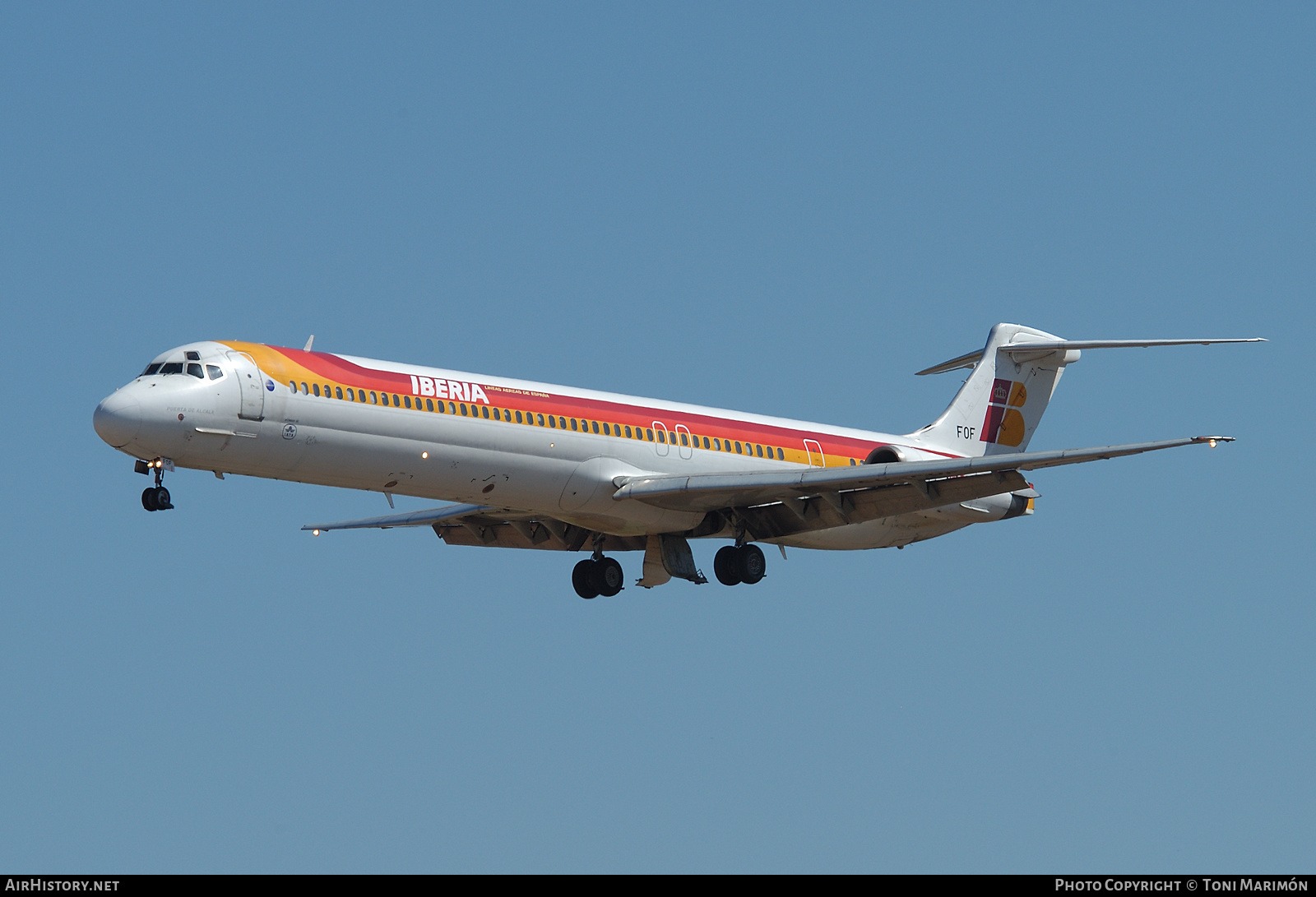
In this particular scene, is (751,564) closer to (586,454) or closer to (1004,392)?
(586,454)

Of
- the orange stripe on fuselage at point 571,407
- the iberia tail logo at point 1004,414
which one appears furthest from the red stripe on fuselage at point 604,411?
the iberia tail logo at point 1004,414

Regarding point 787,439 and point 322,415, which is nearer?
point 322,415

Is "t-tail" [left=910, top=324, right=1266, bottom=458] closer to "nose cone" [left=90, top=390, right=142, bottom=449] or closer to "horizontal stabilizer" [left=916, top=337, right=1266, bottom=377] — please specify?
"horizontal stabilizer" [left=916, top=337, right=1266, bottom=377]

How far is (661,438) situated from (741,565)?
309 cm

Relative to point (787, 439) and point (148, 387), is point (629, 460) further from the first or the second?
point (148, 387)

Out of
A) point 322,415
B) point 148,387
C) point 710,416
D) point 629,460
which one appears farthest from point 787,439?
point 148,387

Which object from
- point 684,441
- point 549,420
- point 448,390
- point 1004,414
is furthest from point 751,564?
point 1004,414

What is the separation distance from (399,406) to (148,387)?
14.1 feet

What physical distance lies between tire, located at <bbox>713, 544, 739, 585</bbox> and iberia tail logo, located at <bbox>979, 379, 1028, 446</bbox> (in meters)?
8.45

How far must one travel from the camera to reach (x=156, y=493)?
29.4m

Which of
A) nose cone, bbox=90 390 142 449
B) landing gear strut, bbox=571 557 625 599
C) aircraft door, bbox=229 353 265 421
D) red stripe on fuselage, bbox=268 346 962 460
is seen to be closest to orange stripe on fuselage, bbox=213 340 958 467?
red stripe on fuselage, bbox=268 346 962 460

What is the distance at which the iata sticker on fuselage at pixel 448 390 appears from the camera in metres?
32.1

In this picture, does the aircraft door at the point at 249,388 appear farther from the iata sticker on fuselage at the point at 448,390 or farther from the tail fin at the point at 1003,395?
the tail fin at the point at 1003,395

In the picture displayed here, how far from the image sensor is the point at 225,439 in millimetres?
30281
